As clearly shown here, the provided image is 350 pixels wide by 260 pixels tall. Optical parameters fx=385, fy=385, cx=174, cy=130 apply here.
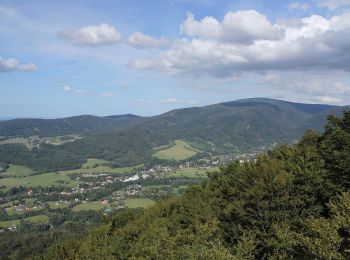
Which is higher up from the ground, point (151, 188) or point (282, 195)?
point (282, 195)

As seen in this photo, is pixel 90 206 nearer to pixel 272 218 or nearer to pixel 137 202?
pixel 137 202

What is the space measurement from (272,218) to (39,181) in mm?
159051

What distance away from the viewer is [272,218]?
27.9m

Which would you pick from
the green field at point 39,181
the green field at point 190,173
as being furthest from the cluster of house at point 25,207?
the green field at point 190,173

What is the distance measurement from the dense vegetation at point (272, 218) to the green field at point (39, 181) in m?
131

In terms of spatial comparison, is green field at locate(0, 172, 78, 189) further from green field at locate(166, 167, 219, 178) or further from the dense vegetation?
the dense vegetation

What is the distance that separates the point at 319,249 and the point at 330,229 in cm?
128

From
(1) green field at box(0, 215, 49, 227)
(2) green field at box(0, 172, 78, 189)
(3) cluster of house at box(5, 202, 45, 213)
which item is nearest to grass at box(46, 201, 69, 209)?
(3) cluster of house at box(5, 202, 45, 213)

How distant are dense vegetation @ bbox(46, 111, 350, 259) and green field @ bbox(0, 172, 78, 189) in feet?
430

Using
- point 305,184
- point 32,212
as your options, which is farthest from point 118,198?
point 305,184

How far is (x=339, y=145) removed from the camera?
33875 millimetres

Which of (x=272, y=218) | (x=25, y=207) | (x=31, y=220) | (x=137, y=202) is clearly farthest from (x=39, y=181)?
(x=272, y=218)

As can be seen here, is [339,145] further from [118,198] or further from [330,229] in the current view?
[118,198]

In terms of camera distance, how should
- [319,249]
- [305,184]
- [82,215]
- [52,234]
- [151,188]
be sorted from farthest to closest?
[151,188]
[82,215]
[52,234]
[305,184]
[319,249]
